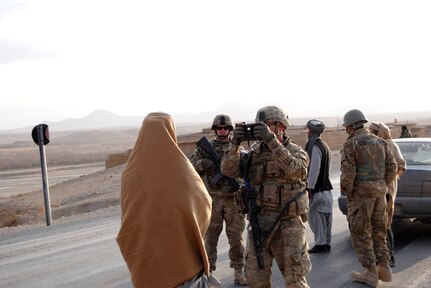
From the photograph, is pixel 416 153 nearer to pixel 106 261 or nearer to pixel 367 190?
pixel 367 190

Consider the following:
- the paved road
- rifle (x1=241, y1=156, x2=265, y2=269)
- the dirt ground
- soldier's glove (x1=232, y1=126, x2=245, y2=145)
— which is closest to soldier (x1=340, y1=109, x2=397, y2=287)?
the paved road

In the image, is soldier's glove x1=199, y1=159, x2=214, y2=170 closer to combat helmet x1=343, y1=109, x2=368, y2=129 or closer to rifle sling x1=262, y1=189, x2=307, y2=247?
combat helmet x1=343, y1=109, x2=368, y2=129

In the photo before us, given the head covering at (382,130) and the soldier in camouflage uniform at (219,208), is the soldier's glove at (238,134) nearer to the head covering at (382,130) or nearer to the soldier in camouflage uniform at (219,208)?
the soldier in camouflage uniform at (219,208)

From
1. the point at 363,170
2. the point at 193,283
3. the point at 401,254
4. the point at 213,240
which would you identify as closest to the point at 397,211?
the point at 401,254

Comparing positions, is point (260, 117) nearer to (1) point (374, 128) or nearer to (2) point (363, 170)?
(2) point (363, 170)

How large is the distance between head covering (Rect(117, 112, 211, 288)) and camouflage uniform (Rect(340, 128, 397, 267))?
3123 mm

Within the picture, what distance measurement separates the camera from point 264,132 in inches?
180

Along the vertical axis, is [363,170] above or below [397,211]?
above

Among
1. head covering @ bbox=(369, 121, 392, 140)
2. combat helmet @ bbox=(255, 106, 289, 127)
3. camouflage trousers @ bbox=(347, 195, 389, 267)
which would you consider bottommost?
camouflage trousers @ bbox=(347, 195, 389, 267)

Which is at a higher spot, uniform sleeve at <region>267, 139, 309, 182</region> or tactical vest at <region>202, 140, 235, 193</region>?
uniform sleeve at <region>267, 139, 309, 182</region>

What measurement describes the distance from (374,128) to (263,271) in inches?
122

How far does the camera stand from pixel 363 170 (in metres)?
6.10

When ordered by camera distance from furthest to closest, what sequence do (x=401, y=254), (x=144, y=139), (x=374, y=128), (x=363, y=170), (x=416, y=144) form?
1. (x=416, y=144)
2. (x=401, y=254)
3. (x=374, y=128)
4. (x=363, y=170)
5. (x=144, y=139)

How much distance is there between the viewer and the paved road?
6.70 m
